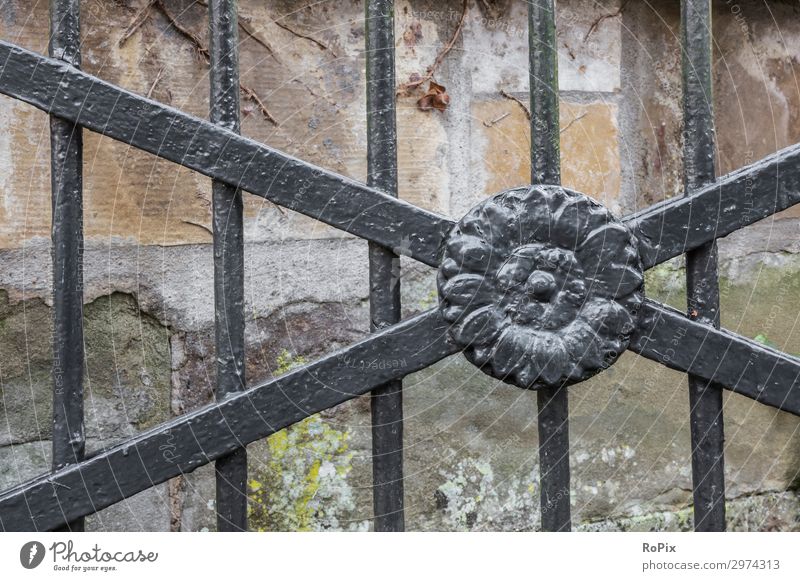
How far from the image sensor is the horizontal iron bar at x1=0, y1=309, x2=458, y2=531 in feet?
2.11

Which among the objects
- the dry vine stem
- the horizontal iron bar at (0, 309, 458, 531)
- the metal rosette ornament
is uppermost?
the dry vine stem

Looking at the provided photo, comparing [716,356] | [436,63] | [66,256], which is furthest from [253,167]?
[716,356]

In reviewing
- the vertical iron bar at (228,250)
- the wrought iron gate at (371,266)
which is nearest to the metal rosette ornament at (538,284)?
the wrought iron gate at (371,266)

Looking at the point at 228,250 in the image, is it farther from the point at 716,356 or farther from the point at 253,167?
the point at 716,356

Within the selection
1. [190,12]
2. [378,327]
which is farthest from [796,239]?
[190,12]

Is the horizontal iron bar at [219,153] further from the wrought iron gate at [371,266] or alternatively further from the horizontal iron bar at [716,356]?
the horizontal iron bar at [716,356]

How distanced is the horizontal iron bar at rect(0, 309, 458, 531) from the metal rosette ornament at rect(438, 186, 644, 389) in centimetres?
4

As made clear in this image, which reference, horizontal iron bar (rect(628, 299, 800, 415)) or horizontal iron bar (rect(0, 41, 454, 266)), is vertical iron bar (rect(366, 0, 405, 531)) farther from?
horizontal iron bar (rect(628, 299, 800, 415))

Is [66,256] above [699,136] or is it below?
below

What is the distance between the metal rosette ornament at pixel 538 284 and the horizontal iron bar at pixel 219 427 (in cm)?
4

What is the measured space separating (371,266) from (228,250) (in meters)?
0.12

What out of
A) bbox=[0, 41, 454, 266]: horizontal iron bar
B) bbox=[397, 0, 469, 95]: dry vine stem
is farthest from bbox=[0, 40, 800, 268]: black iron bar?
bbox=[397, 0, 469, 95]: dry vine stem

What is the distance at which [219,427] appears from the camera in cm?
65

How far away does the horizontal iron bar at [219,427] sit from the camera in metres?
0.64
